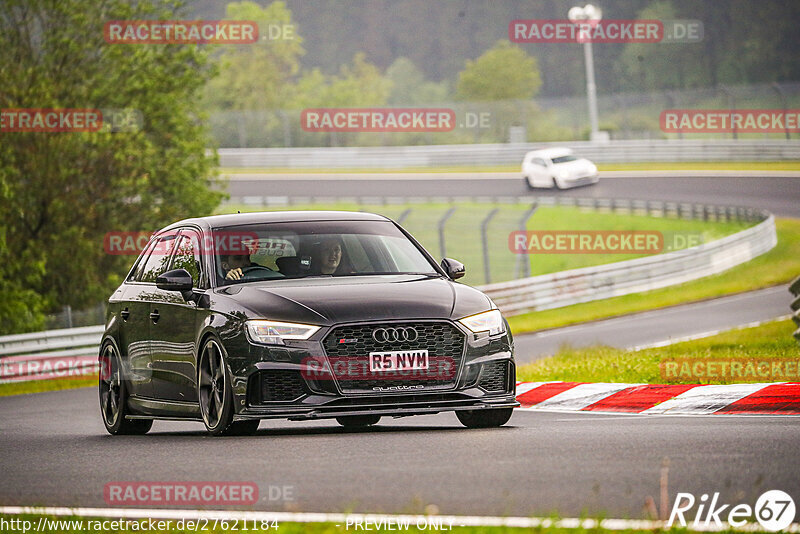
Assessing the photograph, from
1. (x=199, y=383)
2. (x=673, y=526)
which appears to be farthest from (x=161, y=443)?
(x=673, y=526)

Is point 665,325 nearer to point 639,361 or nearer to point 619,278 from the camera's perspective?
point 619,278

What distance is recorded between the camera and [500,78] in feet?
350

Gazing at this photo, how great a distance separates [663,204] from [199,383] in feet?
132

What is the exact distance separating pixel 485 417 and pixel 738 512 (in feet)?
15.7

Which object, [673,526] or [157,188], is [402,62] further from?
[673,526]

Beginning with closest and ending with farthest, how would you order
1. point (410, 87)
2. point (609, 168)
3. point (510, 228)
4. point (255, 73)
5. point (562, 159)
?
1. point (510, 228)
2. point (562, 159)
3. point (609, 168)
4. point (255, 73)
5. point (410, 87)

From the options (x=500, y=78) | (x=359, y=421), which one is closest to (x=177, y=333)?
(x=359, y=421)

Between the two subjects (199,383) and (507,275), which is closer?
(199,383)

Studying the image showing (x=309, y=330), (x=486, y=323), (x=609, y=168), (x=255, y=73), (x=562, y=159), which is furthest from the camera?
(x=255, y=73)

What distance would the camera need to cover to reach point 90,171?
37719 mm

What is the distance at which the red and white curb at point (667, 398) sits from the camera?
1093 centimetres

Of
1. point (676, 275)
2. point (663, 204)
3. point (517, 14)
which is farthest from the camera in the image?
point (517, 14)

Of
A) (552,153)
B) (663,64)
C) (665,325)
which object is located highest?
(663,64)

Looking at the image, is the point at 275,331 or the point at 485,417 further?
the point at 485,417
